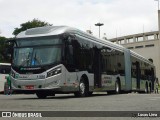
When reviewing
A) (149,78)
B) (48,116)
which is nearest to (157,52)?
(149,78)

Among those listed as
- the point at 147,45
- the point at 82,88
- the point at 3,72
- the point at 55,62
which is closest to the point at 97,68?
the point at 82,88

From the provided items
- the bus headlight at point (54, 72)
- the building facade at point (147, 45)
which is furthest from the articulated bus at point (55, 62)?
the building facade at point (147, 45)

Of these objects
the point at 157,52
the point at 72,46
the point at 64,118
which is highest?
the point at 157,52

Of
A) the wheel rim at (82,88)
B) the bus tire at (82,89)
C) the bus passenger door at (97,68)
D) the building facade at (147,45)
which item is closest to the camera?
the bus tire at (82,89)

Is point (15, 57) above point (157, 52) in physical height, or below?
below

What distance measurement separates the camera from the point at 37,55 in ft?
57.8

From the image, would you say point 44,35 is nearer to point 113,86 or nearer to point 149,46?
point 113,86

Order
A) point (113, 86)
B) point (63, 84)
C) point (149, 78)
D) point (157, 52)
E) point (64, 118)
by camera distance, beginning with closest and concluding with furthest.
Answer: point (64, 118) < point (63, 84) < point (113, 86) < point (149, 78) < point (157, 52)

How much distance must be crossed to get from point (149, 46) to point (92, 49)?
319 feet

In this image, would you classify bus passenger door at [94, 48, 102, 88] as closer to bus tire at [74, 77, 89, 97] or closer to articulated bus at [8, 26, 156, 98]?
articulated bus at [8, 26, 156, 98]

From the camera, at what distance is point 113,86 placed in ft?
79.8

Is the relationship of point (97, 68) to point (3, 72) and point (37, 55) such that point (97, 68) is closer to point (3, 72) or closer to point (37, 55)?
point (37, 55)

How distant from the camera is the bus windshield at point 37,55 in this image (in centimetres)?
1727

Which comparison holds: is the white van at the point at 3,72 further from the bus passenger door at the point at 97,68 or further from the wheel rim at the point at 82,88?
the wheel rim at the point at 82,88
